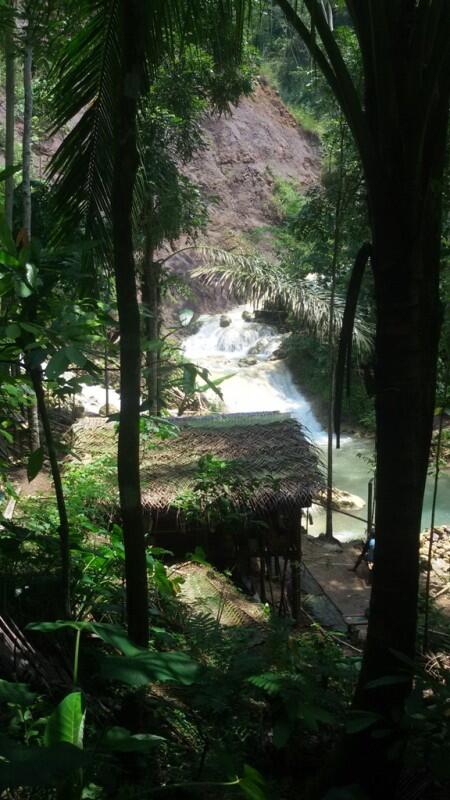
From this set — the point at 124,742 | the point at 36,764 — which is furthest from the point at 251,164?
the point at 36,764

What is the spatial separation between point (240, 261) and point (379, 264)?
1004 cm

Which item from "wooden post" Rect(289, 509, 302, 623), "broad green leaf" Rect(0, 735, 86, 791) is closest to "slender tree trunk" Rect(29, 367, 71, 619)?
"broad green leaf" Rect(0, 735, 86, 791)

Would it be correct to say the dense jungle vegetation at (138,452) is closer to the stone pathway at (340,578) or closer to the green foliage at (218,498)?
the green foliage at (218,498)

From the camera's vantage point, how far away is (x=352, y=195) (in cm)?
998

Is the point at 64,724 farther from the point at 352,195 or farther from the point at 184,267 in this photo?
the point at 184,267

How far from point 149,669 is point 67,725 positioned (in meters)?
0.27

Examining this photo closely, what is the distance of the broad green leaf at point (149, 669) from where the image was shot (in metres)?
1.64

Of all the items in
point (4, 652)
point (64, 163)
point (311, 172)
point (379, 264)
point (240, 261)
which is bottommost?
point (4, 652)

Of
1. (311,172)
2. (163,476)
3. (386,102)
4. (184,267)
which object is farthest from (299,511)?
(311,172)

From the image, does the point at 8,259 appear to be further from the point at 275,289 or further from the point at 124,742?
the point at 275,289

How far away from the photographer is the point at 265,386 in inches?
734

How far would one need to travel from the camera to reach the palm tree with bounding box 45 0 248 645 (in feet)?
6.36

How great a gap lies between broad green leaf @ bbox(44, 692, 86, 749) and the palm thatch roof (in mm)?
4349

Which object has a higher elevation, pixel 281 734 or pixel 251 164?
pixel 251 164
